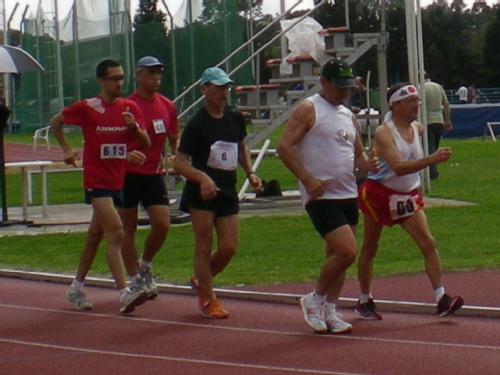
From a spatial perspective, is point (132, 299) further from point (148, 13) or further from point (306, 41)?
→ point (148, 13)

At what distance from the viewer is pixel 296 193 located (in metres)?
23.0

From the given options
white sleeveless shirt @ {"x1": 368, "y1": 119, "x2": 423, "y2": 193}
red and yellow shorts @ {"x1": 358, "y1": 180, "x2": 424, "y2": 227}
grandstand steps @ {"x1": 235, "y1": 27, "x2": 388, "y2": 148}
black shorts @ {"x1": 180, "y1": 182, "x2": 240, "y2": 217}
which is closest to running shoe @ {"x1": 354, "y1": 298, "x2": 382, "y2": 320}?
red and yellow shorts @ {"x1": 358, "y1": 180, "x2": 424, "y2": 227}

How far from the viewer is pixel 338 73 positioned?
10.2 meters

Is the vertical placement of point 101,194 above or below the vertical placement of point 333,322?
above

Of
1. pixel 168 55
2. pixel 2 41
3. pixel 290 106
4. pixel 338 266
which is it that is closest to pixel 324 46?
pixel 290 106

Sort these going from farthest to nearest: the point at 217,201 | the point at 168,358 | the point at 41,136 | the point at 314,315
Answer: the point at 41,136
the point at 217,201
the point at 314,315
the point at 168,358

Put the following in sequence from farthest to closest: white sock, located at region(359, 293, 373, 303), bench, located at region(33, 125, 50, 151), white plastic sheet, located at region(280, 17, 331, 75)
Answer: bench, located at region(33, 125, 50, 151) < white plastic sheet, located at region(280, 17, 331, 75) < white sock, located at region(359, 293, 373, 303)

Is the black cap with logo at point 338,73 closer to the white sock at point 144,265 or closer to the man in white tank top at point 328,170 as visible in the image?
the man in white tank top at point 328,170

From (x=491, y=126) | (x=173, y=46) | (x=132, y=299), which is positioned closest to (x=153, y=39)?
(x=173, y=46)

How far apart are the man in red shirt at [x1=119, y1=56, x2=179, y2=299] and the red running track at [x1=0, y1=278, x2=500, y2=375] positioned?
0.44m

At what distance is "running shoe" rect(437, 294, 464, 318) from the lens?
10.8 meters

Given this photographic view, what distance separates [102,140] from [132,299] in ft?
4.39

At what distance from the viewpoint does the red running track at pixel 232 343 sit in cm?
915

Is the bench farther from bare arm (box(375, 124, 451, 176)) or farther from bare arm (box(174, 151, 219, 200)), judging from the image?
bare arm (box(375, 124, 451, 176))
